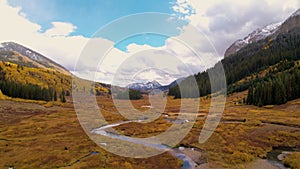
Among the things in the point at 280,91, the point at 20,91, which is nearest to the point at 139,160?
the point at 280,91

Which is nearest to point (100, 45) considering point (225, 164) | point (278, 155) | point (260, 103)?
point (225, 164)

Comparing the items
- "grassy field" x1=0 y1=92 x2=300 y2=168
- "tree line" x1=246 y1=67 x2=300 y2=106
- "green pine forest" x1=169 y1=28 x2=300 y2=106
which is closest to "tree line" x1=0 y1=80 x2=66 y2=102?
"grassy field" x1=0 y1=92 x2=300 y2=168

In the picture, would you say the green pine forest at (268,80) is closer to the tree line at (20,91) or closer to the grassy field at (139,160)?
the grassy field at (139,160)

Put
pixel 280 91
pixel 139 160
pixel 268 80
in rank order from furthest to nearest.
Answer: pixel 268 80, pixel 280 91, pixel 139 160

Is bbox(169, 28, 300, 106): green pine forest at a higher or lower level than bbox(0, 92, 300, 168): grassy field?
higher

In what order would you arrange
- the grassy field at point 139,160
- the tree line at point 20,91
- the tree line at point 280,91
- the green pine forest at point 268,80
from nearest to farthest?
1. the grassy field at point 139,160
2. the tree line at point 280,91
3. the green pine forest at point 268,80
4. the tree line at point 20,91

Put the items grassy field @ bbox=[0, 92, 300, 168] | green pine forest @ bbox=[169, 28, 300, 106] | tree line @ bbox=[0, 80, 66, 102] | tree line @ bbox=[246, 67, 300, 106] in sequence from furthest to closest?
tree line @ bbox=[0, 80, 66, 102], green pine forest @ bbox=[169, 28, 300, 106], tree line @ bbox=[246, 67, 300, 106], grassy field @ bbox=[0, 92, 300, 168]

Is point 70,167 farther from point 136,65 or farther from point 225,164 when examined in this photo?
point 225,164

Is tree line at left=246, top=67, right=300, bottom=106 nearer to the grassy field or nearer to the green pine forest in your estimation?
the green pine forest

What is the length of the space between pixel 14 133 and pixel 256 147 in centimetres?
5540

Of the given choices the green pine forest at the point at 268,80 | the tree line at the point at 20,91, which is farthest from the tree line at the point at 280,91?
the tree line at the point at 20,91

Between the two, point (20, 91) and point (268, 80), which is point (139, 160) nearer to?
point (268, 80)

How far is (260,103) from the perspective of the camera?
314 ft

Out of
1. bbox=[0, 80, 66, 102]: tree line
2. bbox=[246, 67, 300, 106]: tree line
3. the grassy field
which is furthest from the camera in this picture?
bbox=[0, 80, 66, 102]: tree line
